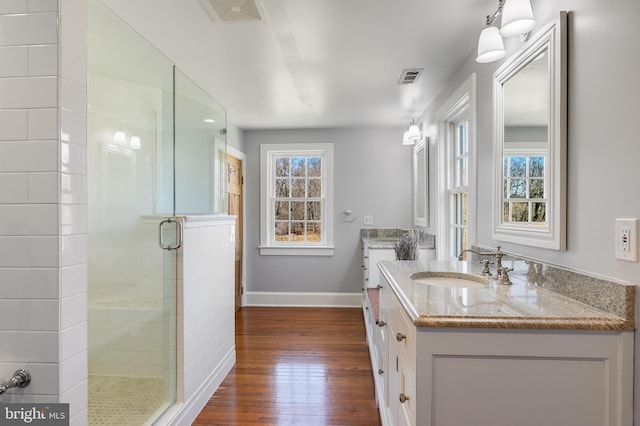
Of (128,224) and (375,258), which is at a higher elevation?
(128,224)

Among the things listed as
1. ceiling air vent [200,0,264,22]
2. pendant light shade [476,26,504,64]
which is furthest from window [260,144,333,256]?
pendant light shade [476,26,504,64]

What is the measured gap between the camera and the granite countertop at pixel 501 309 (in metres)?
0.91

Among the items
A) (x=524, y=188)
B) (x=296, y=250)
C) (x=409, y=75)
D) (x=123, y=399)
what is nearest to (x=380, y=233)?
(x=296, y=250)

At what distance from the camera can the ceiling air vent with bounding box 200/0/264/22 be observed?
1.63 m

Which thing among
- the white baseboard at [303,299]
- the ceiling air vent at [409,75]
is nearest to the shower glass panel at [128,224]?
the ceiling air vent at [409,75]

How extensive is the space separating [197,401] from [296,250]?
7.76 feet

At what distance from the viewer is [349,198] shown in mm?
4191

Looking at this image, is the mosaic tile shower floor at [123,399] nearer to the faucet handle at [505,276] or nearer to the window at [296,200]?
the faucet handle at [505,276]

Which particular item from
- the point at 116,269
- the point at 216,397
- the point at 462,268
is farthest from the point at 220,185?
the point at 462,268

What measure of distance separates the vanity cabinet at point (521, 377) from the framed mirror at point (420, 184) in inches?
96.2

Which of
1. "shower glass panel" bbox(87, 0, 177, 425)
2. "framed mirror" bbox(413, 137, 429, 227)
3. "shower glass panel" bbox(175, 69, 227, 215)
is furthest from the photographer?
"framed mirror" bbox(413, 137, 429, 227)

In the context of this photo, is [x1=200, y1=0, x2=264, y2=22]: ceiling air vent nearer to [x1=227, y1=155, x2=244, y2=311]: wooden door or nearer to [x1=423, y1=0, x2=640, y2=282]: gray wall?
[x1=423, y1=0, x2=640, y2=282]: gray wall

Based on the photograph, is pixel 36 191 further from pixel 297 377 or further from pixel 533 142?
pixel 297 377

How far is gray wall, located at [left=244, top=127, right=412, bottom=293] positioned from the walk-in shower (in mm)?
2204
